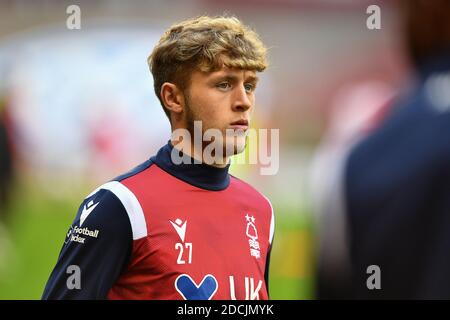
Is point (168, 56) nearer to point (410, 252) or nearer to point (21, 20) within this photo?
point (410, 252)

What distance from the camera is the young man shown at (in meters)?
2.83

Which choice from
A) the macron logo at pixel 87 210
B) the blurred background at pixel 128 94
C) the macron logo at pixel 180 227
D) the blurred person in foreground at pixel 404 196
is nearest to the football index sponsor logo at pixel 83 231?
the macron logo at pixel 87 210

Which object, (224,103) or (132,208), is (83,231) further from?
(224,103)

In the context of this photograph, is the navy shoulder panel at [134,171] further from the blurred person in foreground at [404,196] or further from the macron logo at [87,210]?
the blurred person in foreground at [404,196]

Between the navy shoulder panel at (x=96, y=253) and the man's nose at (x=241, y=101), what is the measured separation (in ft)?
1.65

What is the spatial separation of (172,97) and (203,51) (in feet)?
0.63

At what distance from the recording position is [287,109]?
639 inches

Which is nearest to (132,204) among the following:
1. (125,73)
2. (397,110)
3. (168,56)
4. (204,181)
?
(204,181)

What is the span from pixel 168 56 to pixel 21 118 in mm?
11746

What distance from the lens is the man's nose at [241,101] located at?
302 cm

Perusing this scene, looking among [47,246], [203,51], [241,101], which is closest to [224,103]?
[241,101]

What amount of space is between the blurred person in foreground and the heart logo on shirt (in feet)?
3.44

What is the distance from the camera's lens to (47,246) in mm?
11828

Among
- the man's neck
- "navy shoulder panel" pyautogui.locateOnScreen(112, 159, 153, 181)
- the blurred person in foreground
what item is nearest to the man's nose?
the man's neck
